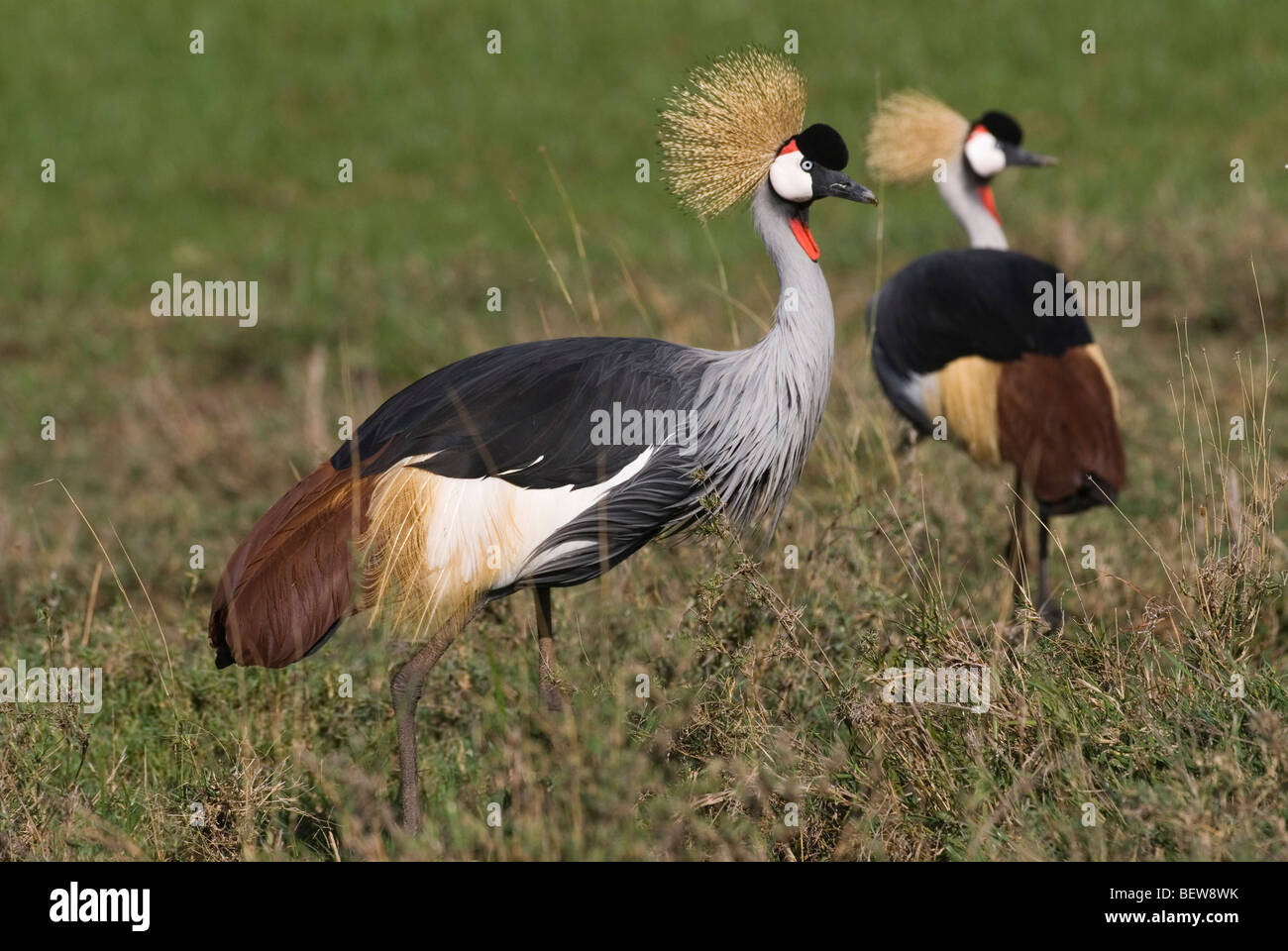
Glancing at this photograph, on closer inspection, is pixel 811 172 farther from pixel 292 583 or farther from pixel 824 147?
pixel 292 583

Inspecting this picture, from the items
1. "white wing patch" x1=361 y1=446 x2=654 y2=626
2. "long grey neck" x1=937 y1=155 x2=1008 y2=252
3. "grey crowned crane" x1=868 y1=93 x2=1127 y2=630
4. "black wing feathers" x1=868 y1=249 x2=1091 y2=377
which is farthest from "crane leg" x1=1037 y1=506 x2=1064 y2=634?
"white wing patch" x1=361 y1=446 x2=654 y2=626

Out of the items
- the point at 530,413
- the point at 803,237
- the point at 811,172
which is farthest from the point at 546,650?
the point at 811,172

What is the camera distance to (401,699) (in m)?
3.04

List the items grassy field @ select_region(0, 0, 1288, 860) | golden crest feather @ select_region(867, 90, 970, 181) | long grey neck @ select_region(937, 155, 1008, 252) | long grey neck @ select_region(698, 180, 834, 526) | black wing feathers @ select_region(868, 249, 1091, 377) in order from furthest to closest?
golden crest feather @ select_region(867, 90, 970, 181)
long grey neck @ select_region(937, 155, 1008, 252)
black wing feathers @ select_region(868, 249, 1091, 377)
long grey neck @ select_region(698, 180, 834, 526)
grassy field @ select_region(0, 0, 1288, 860)

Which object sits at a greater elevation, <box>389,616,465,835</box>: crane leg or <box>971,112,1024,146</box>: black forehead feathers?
<box>971,112,1024,146</box>: black forehead feathers

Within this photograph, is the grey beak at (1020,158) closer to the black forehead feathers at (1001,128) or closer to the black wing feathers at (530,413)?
the black forehead feathers at (1001,128)

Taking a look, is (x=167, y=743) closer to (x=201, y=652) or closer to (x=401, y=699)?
(x=201, y=652)

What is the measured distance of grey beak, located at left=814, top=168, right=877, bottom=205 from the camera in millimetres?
3328

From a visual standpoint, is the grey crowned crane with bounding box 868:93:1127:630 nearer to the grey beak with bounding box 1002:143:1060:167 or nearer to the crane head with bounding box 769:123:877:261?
the grey beak with bounding box 1002:143:1060:167

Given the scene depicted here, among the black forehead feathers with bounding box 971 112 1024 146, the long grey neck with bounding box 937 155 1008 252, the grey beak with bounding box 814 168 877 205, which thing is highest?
the black forehead feathers with bounding box 971 112 1024 146

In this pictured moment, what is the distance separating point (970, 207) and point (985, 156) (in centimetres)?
Answer: 20

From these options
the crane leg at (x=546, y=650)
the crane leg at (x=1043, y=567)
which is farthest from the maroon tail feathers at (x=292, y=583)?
the crane leg at (x=1043, y=567)

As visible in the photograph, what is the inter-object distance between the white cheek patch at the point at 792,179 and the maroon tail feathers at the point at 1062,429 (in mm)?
1358
